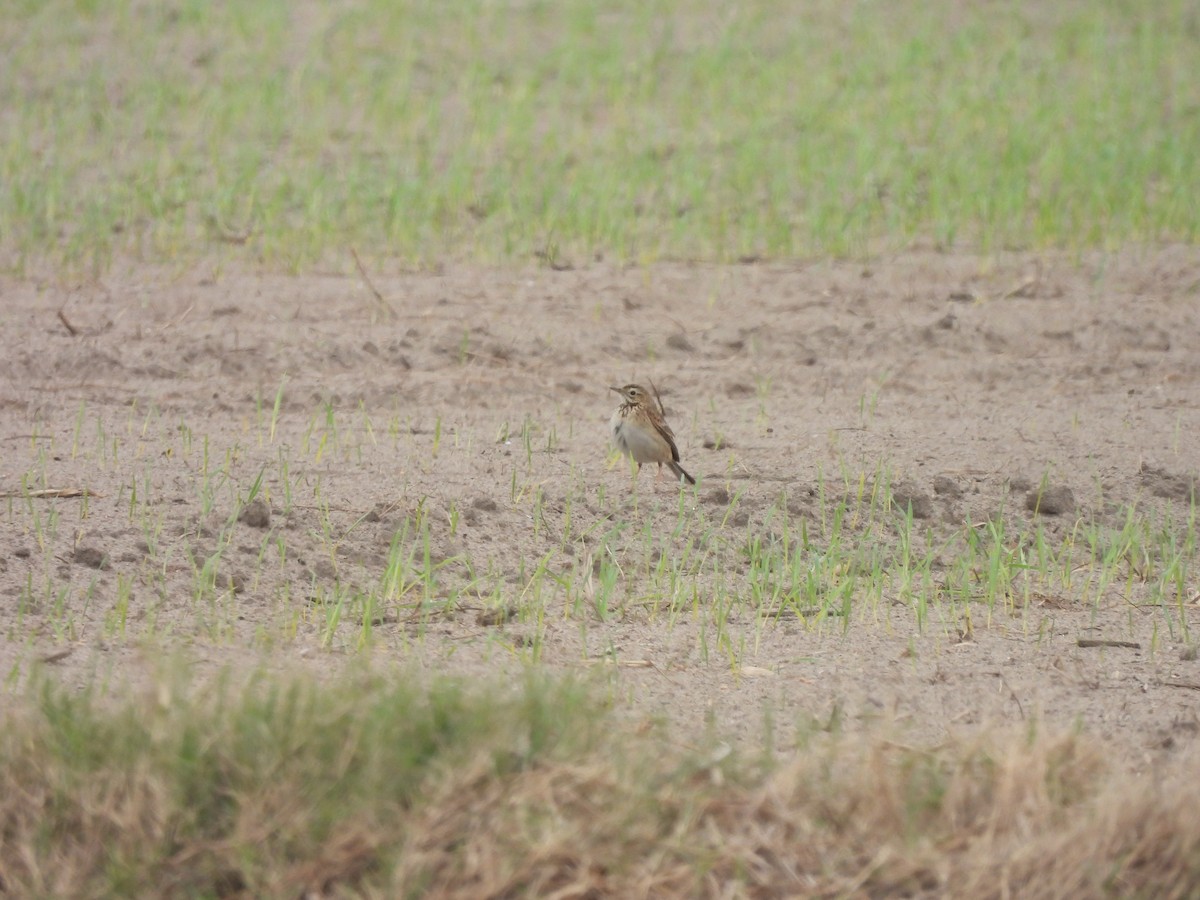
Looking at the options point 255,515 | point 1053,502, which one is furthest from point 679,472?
point 255,515

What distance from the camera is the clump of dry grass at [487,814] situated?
3.60m

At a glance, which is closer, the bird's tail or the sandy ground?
the sandy ground

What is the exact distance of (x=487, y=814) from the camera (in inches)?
145

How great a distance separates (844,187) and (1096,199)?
5.36 ft

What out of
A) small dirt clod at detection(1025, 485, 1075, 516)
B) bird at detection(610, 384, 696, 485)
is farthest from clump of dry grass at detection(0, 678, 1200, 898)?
bird at detection(610, 384, 696, 485)

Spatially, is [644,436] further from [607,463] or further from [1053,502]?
[1053,502]

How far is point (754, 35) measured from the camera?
606 inches

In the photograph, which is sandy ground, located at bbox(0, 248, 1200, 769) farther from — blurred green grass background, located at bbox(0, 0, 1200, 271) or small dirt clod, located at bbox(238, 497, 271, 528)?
blurred green grass background, located at bbox(0, 0, 1200, 271)

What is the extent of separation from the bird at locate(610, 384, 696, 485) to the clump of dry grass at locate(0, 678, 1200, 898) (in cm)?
273

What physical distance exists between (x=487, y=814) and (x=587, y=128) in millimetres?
9521

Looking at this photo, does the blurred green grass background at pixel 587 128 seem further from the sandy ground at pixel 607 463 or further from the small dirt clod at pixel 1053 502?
the small dirt clod at pixel 1053 502

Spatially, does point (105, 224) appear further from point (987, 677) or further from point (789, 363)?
point (987, 677)

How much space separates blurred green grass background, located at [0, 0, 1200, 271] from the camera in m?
10.1

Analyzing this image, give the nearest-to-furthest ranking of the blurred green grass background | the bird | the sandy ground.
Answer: the sandy ground < the bird < the blurred green grass background
